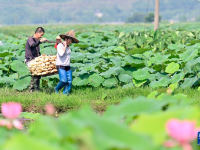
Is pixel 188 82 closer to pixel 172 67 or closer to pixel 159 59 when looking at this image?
pixel 172 67

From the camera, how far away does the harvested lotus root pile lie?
6.34 meters

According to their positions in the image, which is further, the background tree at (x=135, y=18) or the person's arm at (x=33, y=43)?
the background tree at (x=135, y=18)

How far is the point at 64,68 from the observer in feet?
20.7

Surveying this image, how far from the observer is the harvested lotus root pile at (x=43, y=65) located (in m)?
6.34

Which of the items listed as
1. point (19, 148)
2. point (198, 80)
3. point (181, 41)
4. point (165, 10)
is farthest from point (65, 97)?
point (165, 10)

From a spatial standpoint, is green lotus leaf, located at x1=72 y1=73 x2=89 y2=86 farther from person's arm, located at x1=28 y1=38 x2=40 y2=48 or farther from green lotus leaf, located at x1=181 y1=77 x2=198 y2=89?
green lotus leaf, located at x1=181 y1=77 x2=198 y2=89

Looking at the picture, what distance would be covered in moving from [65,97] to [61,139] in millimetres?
5092

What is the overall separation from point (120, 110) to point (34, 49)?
218 inches

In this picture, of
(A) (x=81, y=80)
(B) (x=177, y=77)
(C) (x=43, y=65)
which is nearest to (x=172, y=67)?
(B) (x=177, y=77)

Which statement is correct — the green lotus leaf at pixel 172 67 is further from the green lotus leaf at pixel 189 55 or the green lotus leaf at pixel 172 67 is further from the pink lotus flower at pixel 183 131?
the pink lotus flower at pixel 183 131

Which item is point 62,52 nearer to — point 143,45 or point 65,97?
point 65,97

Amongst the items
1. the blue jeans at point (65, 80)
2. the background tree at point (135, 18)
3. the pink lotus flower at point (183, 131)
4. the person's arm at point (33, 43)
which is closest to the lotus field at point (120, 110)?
the pink lotus flower at point (183, 131)

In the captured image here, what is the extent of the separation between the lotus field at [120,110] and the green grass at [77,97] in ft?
0.13

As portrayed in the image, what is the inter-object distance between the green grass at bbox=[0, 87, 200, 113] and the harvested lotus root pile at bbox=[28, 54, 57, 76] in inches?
14.4
